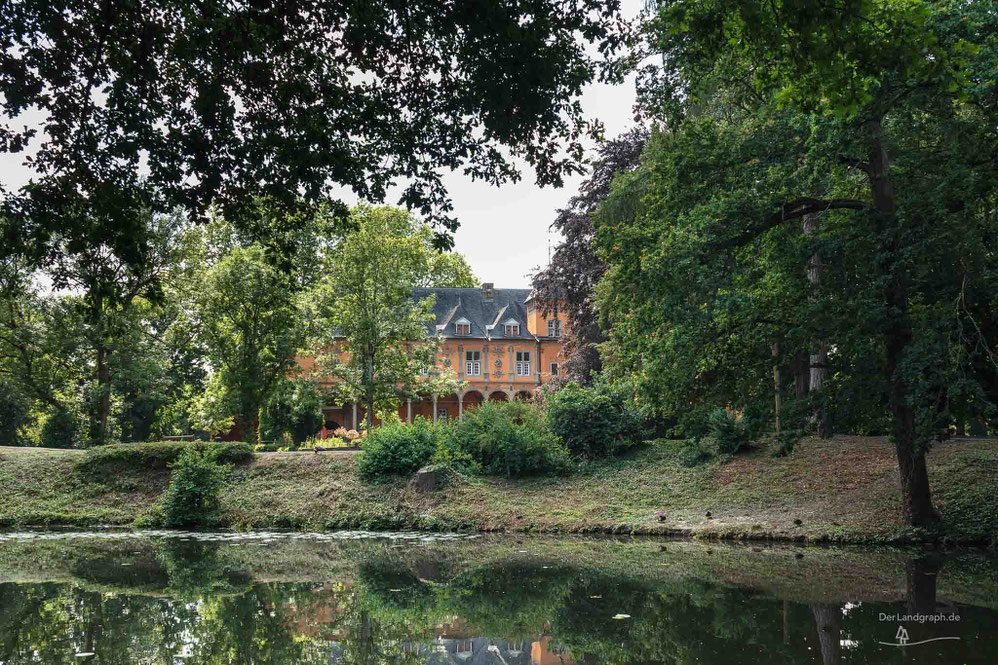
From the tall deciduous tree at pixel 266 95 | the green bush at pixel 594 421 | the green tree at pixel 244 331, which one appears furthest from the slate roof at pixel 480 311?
the tall deciduous tree at pixel 266 95

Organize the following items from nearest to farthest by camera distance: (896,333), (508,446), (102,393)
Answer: (896,333) → (508,446) → (102,393)

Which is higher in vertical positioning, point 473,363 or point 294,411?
point 473,363

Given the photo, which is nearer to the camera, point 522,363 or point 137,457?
point 137,457

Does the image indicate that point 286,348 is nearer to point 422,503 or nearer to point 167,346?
point 167,346

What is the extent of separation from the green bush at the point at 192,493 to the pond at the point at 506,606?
587 cm

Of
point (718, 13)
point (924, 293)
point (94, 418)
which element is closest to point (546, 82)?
point (718, 13)

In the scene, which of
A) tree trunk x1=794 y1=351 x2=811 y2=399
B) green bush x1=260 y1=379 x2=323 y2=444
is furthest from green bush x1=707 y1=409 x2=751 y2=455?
green bush x1=260 y1=379 x2=323 y2=444

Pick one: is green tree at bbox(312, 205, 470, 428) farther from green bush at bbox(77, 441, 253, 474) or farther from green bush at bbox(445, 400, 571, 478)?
green bush at bbox(445, 400, 571, 478)

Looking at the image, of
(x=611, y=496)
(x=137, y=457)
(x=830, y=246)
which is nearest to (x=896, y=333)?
(x=830, y=246)

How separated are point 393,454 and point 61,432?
23769mm

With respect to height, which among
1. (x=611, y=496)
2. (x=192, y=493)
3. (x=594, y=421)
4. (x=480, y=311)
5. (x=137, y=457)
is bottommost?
(x=611, y=496)

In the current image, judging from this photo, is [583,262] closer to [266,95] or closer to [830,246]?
[830,246]

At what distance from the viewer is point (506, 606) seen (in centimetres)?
798

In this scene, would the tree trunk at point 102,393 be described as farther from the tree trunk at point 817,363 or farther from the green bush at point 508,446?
the tree trunk at point 817,363
